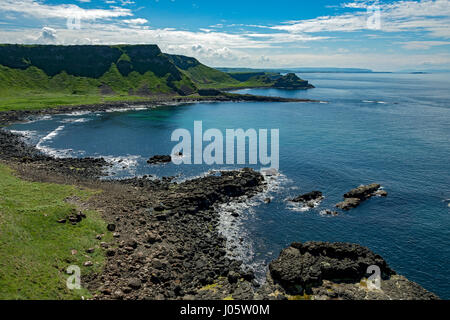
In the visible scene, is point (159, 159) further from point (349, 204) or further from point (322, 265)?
point (322, 265)

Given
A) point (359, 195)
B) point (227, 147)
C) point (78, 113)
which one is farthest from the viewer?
point (78, 113)

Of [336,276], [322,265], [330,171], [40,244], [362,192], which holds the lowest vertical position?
[336,276]

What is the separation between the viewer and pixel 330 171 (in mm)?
88188

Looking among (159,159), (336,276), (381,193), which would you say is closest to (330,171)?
(381,193)

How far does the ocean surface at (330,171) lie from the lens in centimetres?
5256

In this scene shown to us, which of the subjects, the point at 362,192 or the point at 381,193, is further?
the point at 381,193

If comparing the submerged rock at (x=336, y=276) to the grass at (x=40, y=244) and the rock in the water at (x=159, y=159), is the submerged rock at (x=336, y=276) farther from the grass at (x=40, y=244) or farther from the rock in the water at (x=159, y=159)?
the rock in the water at (x=159, y=159)

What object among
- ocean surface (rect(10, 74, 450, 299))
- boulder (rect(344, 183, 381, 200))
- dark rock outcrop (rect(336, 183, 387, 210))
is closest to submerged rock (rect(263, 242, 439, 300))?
ocean surface (rect(10, 74, 450, 299))

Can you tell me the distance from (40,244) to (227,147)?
81.1 metres

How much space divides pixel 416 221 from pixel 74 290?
61.7 m

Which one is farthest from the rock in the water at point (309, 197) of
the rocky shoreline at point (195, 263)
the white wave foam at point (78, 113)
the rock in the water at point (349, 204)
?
the white wave foam at point (78, 113)

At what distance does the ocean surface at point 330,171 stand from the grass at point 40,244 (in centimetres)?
2414

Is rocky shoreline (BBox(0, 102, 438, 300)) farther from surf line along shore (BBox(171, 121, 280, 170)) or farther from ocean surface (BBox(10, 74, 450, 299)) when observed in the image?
surf line along shore (BBox(171, 121, 280, 170))
